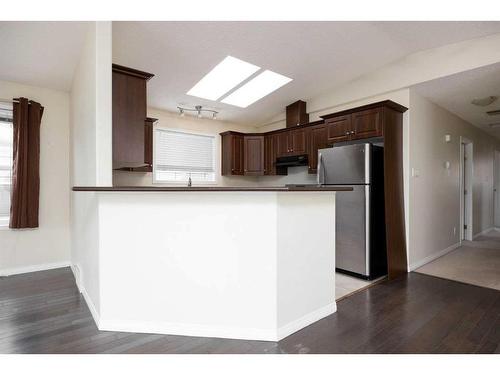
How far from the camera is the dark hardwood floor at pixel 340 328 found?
1.91 meters

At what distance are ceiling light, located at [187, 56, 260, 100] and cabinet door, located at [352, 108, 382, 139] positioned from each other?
1.47 meters

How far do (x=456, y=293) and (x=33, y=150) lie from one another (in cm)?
514

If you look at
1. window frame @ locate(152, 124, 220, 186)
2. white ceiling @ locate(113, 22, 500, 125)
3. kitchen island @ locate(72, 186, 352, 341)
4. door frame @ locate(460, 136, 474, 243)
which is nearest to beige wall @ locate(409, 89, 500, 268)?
door frame @ locate(460, 136, 474, 243)

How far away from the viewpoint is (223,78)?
156 inches

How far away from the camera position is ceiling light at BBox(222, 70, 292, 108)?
408 centimetres

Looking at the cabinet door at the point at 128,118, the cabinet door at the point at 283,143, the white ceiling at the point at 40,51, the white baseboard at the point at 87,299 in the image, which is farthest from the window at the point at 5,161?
the cabinet door at the point at 283,143

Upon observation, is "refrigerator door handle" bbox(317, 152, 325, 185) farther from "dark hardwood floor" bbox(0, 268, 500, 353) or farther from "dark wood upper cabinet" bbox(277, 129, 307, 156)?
"dark hardwood floor" bbox(0, 268, 500, 353)

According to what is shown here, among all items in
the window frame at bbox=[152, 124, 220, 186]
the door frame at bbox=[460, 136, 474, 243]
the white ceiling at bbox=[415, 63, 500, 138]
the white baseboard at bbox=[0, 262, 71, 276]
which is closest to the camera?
the white ceiling at bbox=[415, 63, 500, 138]

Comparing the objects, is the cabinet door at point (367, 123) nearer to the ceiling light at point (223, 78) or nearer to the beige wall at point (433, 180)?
the beige wall at point (433, 180)

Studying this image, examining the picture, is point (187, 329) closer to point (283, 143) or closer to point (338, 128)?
point (338, 128)

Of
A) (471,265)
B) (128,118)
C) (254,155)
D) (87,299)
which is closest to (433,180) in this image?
(471,265)
